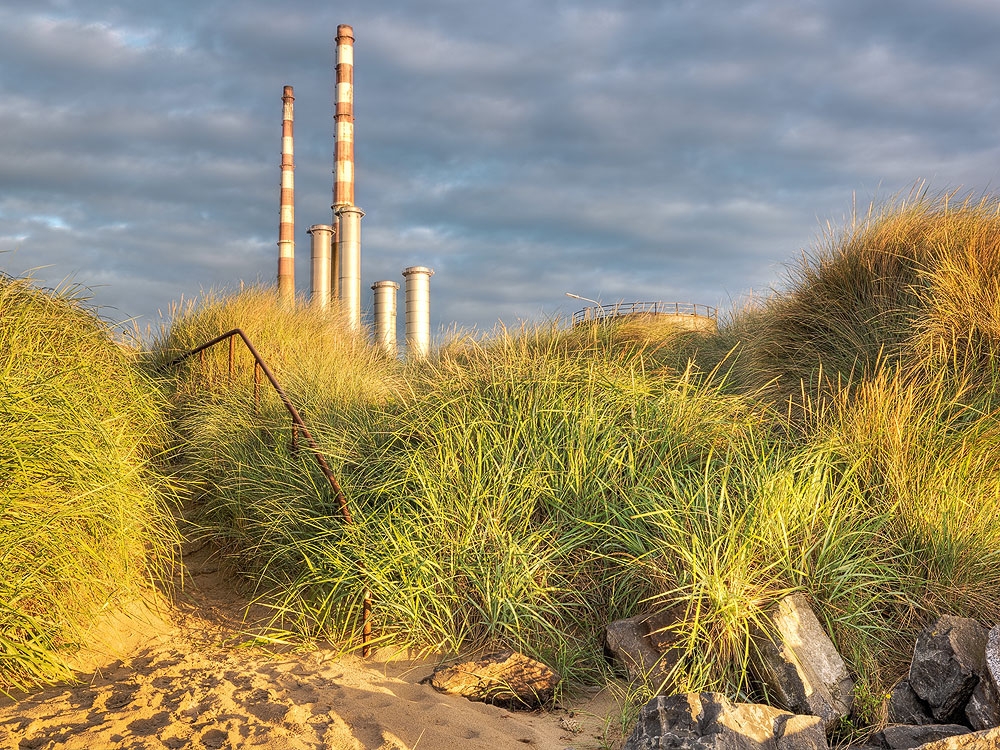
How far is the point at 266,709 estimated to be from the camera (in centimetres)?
377

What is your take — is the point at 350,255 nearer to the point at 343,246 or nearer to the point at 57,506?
the point at 343,246

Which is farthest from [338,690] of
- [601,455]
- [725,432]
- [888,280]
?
[888,280]

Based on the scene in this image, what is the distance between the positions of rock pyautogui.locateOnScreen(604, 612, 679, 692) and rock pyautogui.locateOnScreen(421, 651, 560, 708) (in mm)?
361

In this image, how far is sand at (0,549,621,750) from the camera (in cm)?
351

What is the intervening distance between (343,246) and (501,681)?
53.4 ft

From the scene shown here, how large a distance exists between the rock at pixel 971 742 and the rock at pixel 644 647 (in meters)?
1.13

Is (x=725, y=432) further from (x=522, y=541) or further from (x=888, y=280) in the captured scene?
(x=888, y=280)

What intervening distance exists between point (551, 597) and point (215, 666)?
6.11 ft

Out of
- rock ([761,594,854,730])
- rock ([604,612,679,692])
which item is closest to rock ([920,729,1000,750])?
rock ([761,594,854,730])

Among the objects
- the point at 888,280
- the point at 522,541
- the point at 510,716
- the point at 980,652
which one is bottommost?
the point at 510,716

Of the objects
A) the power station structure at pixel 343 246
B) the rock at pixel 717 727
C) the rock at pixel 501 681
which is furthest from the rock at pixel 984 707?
the power station structure at pixel 343 246

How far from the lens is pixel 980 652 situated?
155 inches

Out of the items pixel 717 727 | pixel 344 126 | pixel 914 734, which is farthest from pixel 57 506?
pixel 344 126

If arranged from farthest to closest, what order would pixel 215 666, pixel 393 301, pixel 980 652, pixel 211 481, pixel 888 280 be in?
pixel 393 301 < pixel 888 280 < pixel 211 481 < pixel 215 666 < pixel 980 652
